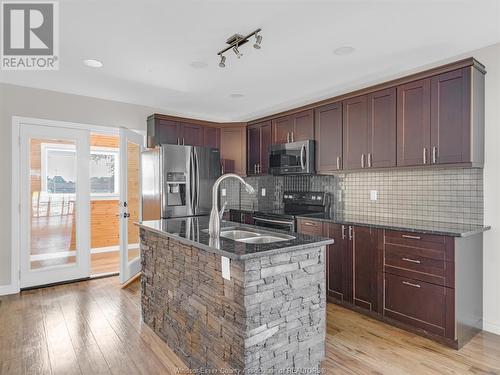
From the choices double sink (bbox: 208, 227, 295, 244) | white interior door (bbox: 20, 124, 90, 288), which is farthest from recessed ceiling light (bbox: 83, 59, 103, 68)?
double sink (bbox: 208, 227, 295, 244)

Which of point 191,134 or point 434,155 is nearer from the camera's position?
point 434,155

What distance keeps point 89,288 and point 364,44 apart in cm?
412

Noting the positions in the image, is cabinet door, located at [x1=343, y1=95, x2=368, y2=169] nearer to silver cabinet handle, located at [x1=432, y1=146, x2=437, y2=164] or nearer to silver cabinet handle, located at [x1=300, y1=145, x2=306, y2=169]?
silver cabinet handle, located at [x1=300, y1=145, x2=306, y2=169]

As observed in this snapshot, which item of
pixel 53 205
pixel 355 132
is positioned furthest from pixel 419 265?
pixel 53 205

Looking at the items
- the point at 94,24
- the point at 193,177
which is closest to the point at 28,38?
the point at 94,24

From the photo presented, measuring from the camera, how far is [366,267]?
298 centimetres

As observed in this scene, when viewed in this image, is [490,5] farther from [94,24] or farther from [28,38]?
[28,38]

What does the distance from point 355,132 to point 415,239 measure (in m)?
1.39

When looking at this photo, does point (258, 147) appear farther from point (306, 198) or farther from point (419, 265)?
point (419, 265)

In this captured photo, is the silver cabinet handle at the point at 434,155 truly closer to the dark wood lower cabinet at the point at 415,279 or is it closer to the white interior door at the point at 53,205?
the dark wood lower cabinet at the point at 415,279

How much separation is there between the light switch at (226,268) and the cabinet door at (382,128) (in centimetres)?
217

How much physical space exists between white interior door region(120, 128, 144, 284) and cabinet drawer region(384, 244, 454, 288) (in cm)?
308

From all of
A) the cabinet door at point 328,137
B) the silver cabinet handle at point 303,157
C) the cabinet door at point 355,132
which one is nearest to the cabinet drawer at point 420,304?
the cabinet door at point 355,132

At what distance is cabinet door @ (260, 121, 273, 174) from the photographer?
468 cm
